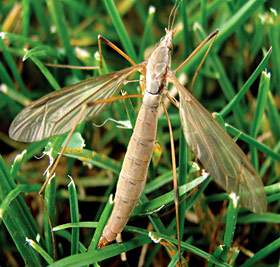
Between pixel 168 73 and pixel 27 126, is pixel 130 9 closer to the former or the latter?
pixel 168 73

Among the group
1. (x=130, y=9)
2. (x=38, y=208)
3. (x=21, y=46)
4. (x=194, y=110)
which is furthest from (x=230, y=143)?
(x=130, y=9)

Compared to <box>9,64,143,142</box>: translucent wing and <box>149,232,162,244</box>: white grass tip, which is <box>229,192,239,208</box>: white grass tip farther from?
<box>9,64,143,142</box>: translucent wing

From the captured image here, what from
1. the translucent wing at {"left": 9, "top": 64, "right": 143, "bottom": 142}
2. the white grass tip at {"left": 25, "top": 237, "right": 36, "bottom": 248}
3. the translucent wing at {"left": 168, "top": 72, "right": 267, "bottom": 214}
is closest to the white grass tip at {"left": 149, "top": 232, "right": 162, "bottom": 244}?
the translucent wing at {"left": 168, "top": 72, "right": 267, "bottom": 214}

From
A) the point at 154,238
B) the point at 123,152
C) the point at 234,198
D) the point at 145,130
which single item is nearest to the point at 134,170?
the point at 145,130

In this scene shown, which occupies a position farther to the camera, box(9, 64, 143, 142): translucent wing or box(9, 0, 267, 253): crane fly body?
box(9, 64, 143, 142): translucent wing

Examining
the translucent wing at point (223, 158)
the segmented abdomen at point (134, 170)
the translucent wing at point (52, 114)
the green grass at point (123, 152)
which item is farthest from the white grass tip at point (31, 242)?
the translucent wing at point (223, 158)

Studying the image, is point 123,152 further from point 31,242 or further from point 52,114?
point 31,242
